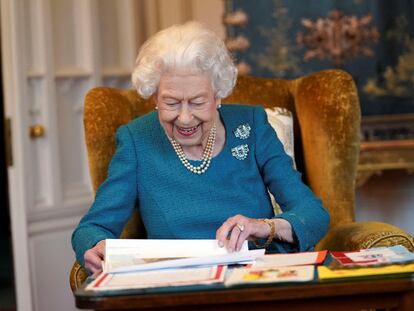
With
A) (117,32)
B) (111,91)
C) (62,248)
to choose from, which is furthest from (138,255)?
(117,32)

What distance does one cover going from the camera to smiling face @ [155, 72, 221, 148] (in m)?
2.62

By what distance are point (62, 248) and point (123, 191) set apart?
4.88 feet

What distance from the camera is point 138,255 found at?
89.7 inches

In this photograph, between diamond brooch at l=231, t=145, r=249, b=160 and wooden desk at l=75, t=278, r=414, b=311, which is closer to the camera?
wooden desk at l=75, t=278, r=414, b=311

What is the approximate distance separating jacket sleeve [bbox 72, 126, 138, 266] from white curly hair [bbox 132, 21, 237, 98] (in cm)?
24

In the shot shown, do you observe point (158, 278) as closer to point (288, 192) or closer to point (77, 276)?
point (77, 276)

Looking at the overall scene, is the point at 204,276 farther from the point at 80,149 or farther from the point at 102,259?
the point at 80,149

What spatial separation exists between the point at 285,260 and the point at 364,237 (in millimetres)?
700

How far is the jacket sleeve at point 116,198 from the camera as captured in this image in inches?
109

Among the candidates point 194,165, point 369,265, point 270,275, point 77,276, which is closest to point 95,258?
point 77,276

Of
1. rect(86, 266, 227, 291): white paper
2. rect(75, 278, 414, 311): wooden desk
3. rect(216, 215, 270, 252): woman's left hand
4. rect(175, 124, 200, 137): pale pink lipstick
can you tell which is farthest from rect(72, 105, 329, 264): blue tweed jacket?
rect(75, 278, 414, 311): wooden desk

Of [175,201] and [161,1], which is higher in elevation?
[161,1]

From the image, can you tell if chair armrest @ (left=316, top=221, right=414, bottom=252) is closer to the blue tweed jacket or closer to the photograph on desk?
the blue tweed jacket

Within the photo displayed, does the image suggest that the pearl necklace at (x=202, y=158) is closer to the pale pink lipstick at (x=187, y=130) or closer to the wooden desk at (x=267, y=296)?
the pale pink lipstick at (x=187, y=130)
